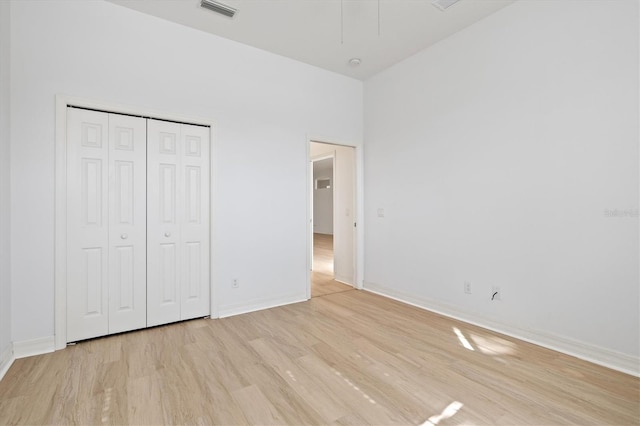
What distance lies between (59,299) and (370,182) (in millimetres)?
3677

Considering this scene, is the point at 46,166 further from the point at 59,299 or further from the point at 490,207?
the point at 490,207

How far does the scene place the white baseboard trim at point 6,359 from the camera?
7.34ft

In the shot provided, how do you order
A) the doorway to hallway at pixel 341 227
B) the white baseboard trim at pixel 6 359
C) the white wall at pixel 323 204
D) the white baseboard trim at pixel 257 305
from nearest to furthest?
1. the white baseboard trim at pixel 6 359
2. the white baseboard trim at pixel 257 305
3. the doorway to hallway at pixel 341 227
4. the white wall at pixel 323 204

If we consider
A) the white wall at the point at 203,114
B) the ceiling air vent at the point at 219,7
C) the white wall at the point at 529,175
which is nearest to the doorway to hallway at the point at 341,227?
the white wall at the point at 203,114

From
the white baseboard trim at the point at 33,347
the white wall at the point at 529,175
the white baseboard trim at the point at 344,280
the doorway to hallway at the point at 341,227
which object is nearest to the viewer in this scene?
the white wall at the point at 529,175

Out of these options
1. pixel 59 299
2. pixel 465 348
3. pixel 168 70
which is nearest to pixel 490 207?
Answer: pixel 465 348

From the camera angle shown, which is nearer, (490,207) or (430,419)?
(430,419)

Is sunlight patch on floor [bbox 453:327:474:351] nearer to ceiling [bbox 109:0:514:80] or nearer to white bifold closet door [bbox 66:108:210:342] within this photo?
white bifold closet door [bbox 66:108:210:342]

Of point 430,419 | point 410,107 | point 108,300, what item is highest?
point 410,107

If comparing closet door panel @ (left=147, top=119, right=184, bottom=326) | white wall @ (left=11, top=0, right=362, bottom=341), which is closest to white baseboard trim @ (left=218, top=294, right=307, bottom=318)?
white wall @ (left=11, top=0, right=362, bottom=341)

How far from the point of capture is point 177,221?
10.6ft

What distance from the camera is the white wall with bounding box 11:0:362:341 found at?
100 inches

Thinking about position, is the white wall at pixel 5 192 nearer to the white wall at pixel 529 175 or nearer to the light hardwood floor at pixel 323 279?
the light hardwood floor at pixel 323 279

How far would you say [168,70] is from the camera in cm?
315
